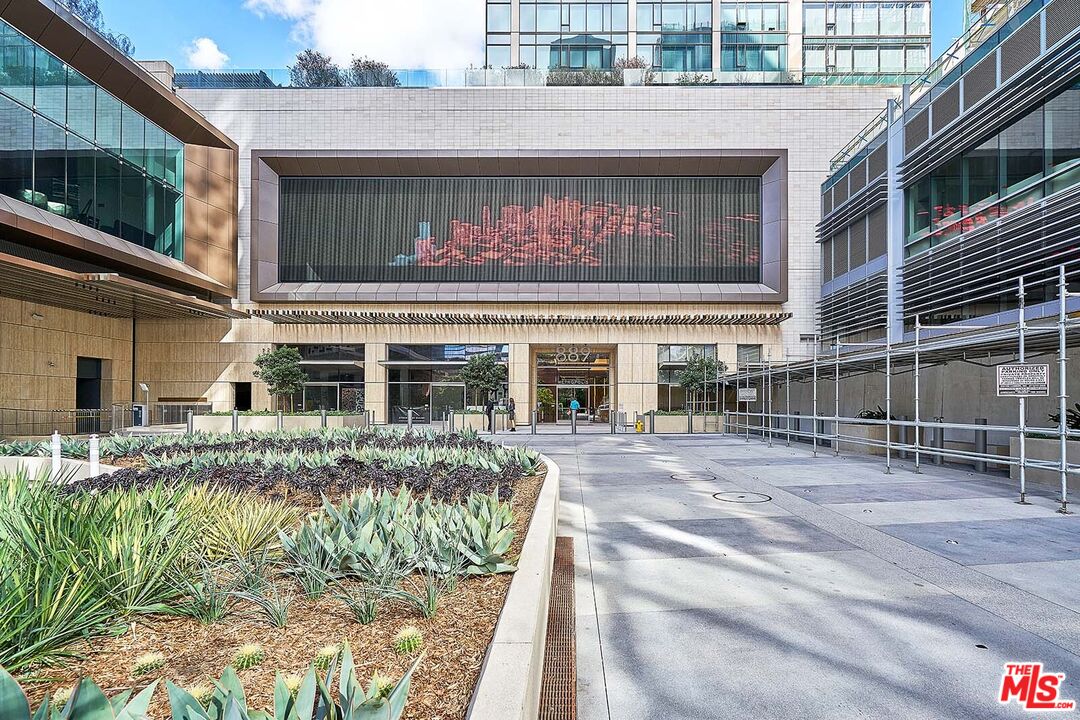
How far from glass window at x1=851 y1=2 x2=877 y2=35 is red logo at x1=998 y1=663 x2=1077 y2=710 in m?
55.1

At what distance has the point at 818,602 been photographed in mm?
5039

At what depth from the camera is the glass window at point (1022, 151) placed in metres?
14.3

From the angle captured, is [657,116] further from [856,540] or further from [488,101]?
[856,540]

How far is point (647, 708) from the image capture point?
352 cm

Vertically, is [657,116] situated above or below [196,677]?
above

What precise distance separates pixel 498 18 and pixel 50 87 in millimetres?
27007

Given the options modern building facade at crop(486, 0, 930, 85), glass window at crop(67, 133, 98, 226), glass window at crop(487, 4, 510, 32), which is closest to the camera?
glass window at crop(67, 133, 98, 226)

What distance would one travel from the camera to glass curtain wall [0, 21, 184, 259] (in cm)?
2141

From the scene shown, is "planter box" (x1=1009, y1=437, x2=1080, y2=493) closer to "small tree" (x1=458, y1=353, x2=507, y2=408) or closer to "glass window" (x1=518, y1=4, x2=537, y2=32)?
"small tree" (x1=458, y1=353, x2=507, y2=408)

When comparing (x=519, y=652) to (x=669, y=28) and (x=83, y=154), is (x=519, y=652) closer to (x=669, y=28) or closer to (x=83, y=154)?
(x=83, y=154)

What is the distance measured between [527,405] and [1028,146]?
23.6 metres

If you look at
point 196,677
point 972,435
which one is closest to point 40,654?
point 196,677

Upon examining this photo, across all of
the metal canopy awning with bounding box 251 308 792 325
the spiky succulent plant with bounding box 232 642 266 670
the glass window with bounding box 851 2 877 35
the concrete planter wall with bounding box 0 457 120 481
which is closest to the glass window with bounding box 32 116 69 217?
the metal canopy awning with bounding box 251 308 792 325

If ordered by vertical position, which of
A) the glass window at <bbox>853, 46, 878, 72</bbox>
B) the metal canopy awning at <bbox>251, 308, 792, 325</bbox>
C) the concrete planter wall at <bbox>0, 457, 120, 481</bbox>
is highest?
the glass window at <bbox>853, 46, 878, 72</bbox>
